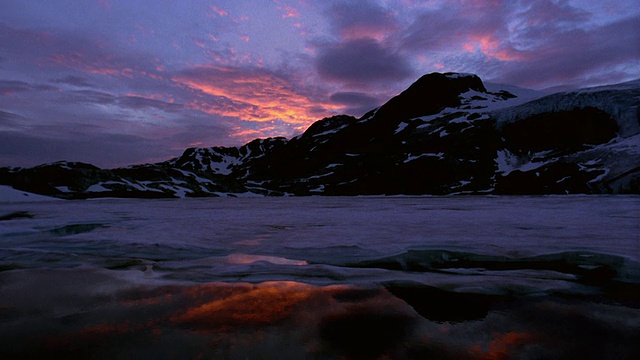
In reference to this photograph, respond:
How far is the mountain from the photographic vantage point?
74.2m

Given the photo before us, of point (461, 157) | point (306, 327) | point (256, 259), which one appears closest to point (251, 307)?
point (306, 327)

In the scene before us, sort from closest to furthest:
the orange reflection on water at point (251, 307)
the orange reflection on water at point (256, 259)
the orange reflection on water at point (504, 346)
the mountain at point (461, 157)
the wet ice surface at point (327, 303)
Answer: the orange reflection on water at point (504, 346), the wet ice surface at point (327, 303), the orange reflection on water at point (251, 307), the orange reflection on water at point (256, 259), the mountain at point (461, 157)

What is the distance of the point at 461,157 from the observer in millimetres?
93188

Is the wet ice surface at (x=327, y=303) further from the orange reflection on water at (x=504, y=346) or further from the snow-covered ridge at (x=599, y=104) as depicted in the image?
the snow-covered ridge at (x=599, y=104)

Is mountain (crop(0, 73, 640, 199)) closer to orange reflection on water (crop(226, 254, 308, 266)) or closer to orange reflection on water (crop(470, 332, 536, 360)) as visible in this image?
orange reflection on water (crop(226, 254, 308, 266))

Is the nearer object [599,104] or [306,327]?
[306,327]

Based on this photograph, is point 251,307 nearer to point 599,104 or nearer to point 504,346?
point 504,346

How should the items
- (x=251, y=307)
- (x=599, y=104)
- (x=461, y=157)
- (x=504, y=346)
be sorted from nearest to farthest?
(x=504, y=346)
(x=251, y=307)
(x=599, y=104)
(x=461, y=157)

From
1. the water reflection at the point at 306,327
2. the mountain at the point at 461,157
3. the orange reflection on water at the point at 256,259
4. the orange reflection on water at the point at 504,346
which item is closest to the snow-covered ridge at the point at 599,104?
the mountain at the point at 461,157

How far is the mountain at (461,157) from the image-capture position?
74188 millimetres

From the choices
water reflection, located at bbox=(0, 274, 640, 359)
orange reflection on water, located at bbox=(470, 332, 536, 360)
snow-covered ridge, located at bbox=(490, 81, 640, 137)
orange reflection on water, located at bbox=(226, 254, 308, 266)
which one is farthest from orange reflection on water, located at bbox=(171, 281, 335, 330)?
snow-covered ridge, located at bbox=(490, 81, 640, 137)

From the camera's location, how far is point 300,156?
161m

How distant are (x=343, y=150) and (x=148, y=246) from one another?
138288 mm

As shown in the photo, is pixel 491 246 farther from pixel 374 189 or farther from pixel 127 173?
pixel 127 173
